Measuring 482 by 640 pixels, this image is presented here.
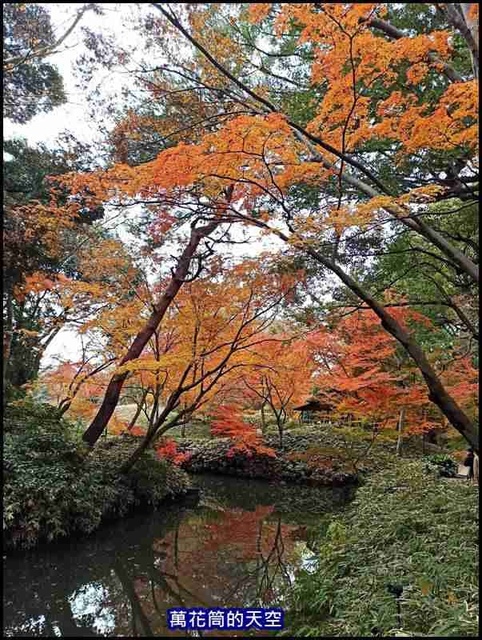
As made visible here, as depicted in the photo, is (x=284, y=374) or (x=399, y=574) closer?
(x=399, y=574)

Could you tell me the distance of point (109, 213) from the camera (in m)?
7.12

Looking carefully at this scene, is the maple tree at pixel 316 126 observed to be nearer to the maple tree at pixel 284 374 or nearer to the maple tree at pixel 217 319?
the maple tree at pixel 217 319

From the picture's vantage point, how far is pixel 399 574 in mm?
3852

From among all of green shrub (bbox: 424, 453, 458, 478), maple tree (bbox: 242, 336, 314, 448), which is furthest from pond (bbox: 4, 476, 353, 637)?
maple tree (bbox: 242, 336, 314, 448)

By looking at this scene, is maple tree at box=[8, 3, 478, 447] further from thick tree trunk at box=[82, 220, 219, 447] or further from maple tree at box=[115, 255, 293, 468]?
maple tree at box=[115, 255, 293, 468]

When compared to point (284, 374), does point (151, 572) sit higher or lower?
lower

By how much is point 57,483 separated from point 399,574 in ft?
16.0

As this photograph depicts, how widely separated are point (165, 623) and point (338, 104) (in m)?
5.61

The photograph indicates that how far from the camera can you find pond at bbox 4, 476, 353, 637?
4375 millimetres

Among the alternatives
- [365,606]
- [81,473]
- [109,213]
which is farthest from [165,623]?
[109,213]

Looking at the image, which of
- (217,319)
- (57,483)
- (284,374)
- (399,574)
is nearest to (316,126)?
(217,319)

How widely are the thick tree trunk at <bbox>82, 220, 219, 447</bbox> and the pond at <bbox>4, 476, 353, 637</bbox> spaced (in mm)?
1775

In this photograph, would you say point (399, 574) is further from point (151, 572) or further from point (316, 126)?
point (316, 126)

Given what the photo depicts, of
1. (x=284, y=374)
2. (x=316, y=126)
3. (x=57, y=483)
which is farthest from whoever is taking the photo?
(x=284, y=374)
